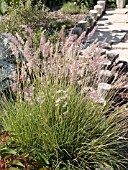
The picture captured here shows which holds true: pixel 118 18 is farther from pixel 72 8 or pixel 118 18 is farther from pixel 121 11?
pixel 72 8

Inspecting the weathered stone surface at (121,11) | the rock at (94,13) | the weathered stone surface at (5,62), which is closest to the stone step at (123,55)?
the weathered stone surface at (5,62)

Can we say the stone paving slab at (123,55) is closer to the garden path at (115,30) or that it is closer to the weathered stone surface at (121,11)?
the garden path at (115,30)

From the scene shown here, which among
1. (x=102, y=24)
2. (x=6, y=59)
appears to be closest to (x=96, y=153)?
(x=6, y=59)

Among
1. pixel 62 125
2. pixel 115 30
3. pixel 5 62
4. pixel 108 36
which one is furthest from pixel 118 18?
pixel 62 125

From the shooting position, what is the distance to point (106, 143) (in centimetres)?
297

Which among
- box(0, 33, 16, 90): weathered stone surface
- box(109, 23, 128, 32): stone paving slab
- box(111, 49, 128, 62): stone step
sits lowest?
box(111, 49, 128, 62): stone step

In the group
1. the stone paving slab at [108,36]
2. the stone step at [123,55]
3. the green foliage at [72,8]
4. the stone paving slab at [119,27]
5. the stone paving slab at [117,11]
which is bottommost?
the stone step at [123,55]

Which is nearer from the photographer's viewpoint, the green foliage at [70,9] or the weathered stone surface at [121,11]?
the green foliage at [70,9]

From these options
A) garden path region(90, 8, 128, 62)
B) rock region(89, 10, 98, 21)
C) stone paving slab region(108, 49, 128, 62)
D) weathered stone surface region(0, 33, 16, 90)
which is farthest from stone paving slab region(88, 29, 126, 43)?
weathered stone surface region(0, 33, 16, 90)

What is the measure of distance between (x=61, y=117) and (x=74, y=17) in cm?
528

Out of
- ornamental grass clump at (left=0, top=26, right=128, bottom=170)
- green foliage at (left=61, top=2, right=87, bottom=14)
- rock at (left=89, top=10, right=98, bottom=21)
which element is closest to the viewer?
ornamental grass clump at (left=0, top=26, right=128, bottom=170)

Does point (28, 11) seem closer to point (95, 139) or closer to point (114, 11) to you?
point (114, 11)

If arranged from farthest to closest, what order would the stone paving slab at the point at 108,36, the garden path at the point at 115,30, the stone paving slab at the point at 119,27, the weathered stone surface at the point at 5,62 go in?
the stone paving slab at the point at 119,27, the stone paving slab at the point at 108,36, the garden path at the point at 115,30, the weathered stone surface at the point at 5,62

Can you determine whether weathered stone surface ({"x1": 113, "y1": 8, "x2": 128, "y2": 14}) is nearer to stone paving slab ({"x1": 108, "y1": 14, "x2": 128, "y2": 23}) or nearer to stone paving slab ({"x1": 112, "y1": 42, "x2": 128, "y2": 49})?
stone paving slab ({"x1": 108, "y1": 14, "x2": 128, "y2": 23})
